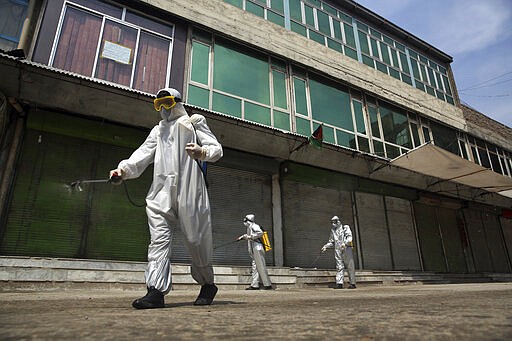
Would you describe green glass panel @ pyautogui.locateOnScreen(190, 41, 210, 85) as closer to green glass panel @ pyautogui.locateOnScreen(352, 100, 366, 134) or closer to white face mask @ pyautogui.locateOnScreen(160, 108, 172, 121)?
green glass panel @ pyautogui.locateOnScreen(352, 100, 366, 134)

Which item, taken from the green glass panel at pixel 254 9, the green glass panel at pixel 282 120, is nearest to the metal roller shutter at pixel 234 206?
the green glass panel at pixel 282 120

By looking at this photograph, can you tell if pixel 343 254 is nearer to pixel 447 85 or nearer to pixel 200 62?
pixel 200 62

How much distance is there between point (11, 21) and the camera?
8086mm

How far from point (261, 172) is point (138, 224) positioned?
4.61m

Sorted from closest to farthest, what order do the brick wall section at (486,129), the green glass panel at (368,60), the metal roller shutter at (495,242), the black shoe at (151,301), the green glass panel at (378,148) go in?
1. the black shoe at (151,301)
2. the green glass panel at (378,148)
3. the green glass panel at (368,60)
4. the metal roller shutter at (495,242)
5. the brick wall section at (486,129)

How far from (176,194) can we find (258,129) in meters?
7.02

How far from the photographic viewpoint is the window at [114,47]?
8.41 meters

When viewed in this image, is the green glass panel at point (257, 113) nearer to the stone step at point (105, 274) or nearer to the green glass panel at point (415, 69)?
the stone step at point (105, 274)

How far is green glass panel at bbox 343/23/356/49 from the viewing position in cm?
1454

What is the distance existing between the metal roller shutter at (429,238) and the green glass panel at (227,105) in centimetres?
1025

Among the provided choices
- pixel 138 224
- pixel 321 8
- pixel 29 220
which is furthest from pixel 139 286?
pixel 321 8

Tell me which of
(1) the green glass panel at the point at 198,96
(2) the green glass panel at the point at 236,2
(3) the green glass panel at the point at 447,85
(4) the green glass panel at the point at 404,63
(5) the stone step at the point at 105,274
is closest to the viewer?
(5) the stone step at the point at 105,274

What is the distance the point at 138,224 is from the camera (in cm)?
860

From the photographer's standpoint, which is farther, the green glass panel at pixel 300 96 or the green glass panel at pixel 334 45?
the green glass panel at pixel 334 45
